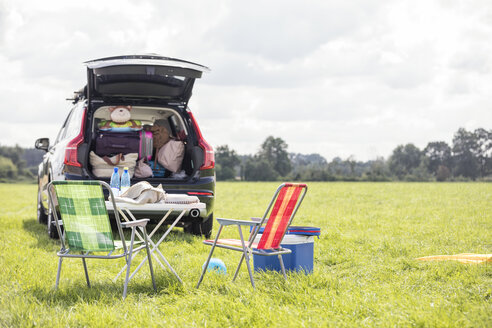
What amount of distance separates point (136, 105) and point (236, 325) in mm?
4209

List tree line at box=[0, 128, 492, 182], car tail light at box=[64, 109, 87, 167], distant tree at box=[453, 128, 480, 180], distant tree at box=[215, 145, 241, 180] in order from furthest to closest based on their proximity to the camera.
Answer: distant tree at box=[453, 128, 480, 180] < tree line at box=[0, 128, 492, 182] < distant tree at box=[215, 145, 241, 180] < car tail light at box=[64, 109, 87, 167]

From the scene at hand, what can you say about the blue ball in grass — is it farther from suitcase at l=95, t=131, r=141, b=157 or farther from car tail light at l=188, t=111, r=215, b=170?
suitcase at l=95, t=131, r=141, b=157

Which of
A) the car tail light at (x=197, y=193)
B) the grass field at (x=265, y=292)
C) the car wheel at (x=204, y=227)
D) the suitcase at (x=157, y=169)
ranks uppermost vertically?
the suitcase at (x=157, y=169)

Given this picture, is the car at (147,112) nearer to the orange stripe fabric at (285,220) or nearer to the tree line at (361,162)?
the orange stripe fabric at (285,220)

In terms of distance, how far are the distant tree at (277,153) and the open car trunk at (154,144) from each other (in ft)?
226

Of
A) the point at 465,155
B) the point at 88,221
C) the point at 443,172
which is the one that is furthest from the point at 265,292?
the point at 465,155

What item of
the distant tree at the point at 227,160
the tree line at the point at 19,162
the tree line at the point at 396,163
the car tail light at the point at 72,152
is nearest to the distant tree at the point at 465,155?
the tree line at the point at 396,163

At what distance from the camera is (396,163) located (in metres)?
96.9

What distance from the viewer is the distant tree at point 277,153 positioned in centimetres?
7769

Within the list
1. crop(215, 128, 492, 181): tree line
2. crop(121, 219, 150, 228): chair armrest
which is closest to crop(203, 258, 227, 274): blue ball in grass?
crop(121, 219, 150, 228): chair armrest

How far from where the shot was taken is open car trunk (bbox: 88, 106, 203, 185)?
6.73 m

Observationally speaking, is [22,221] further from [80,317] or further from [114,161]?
[80,317]

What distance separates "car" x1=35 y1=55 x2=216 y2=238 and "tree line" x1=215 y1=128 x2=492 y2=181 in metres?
49.1

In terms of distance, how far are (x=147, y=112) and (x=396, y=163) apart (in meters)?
93.2
